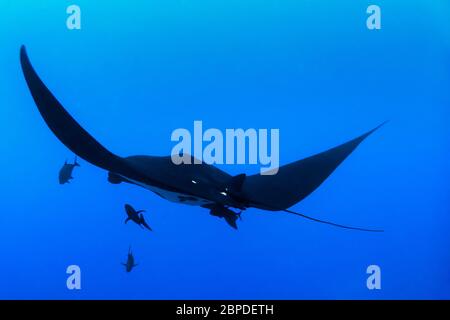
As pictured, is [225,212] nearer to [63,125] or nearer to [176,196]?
[176,196]

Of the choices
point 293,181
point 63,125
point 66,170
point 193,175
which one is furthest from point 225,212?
point 66,170

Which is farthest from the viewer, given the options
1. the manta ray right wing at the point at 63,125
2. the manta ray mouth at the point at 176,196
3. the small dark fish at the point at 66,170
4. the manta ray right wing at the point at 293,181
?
the small dark fish at the point at 66,170

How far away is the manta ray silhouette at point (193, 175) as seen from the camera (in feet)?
5.16

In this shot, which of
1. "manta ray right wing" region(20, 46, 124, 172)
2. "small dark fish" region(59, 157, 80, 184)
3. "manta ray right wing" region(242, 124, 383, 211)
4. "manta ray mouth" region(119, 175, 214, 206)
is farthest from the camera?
"small dark fish" region(59, 157, 80, 184)

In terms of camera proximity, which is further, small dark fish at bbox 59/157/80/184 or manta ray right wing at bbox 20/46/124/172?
small dark fish at bbox 59/157/80/184

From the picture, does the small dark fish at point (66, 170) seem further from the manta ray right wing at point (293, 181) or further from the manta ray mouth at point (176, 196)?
the manta ray right wing at point (293, 181)

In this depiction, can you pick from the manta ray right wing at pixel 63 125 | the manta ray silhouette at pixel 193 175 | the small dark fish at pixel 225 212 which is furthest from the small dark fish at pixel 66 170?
the small dark fish at pixel 225 212

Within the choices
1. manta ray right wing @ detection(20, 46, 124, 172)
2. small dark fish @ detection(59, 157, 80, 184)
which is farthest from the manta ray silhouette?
small dark fish @ detection(59, 157, 80, 184)

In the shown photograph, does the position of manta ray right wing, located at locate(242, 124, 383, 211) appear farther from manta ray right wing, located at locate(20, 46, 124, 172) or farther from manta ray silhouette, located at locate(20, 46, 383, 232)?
manta ray right wing, located at locate(20, 46, 124, 172)

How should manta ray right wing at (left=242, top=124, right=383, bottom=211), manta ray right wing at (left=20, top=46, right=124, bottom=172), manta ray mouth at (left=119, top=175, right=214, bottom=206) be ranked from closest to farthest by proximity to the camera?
1. manta ray right wing at (left=20, top=46, right=124, bottom=172)
2. manta ray mouth at (left=119, top=175, right=214, bottom=206)
3. manta ray right wing at (left=242, top=124, right=383, bottom=211)

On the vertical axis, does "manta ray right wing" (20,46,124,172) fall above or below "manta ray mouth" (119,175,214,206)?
above

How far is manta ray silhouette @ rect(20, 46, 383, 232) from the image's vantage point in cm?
157
